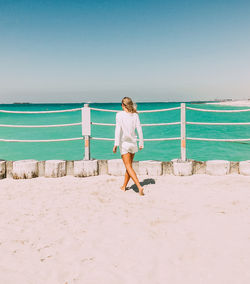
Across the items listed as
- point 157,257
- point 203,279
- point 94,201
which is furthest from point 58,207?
point 203,279

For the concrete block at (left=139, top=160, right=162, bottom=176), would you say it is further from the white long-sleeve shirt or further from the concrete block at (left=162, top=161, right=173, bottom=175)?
the white long-sleeve shirt

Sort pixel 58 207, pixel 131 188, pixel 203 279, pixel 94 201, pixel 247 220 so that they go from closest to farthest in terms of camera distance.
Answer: pixel 203 279 < pixel 247 220 < pixel 58 207 < pixel 94 201 < pixel 131 188

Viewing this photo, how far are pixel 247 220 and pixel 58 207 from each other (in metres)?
2.40

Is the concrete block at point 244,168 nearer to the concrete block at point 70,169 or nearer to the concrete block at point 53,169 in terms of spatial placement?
the concrete block at point 70,169

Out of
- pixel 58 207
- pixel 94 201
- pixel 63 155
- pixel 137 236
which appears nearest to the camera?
pixel 137 236

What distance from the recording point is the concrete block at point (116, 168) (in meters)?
5.03

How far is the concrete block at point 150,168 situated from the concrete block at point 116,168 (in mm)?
375

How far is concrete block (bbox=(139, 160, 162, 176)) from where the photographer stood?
5.04 meters

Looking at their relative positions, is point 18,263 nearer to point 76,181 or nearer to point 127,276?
point 127,276

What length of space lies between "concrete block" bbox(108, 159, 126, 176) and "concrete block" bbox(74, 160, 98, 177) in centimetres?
31

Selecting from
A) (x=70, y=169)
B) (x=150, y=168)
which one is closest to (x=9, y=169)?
(x=70, y=169)

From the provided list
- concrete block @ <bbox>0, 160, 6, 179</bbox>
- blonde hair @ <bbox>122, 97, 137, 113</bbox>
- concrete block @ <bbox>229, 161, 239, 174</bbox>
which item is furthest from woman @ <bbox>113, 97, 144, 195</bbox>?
concrete block @ <bbox>0, 160, 6, 179</bbox>

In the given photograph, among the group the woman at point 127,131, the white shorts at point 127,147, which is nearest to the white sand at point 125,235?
the woman at point 127,131

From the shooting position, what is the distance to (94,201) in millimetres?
3623
